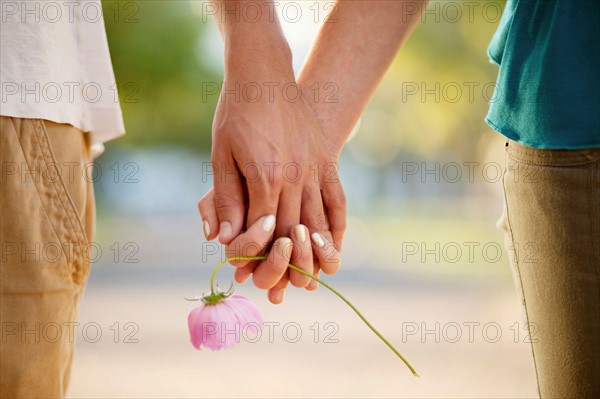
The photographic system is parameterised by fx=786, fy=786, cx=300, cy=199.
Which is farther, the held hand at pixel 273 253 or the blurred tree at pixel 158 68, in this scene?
the blurred tree at pixel 158 68

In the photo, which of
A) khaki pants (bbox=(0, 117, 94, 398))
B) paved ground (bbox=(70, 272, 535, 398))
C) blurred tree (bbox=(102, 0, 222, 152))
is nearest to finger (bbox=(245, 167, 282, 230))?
khaki pants (bbox=(0, 117, 94, 398))

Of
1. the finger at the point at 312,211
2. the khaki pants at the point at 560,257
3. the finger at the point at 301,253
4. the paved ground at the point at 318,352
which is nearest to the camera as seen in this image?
the khaki pants at the point at 560,257

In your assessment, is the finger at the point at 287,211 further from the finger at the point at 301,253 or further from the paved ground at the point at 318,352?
the paved ground at the point at 318,352

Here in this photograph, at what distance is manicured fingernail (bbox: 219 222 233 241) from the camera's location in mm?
1693

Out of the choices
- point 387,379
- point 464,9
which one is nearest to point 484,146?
point 464,9

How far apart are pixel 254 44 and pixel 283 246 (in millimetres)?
459

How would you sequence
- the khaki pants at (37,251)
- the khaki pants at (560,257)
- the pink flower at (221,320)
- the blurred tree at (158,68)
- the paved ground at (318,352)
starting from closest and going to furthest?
the khaki pants at (560,257) → the pink flower at (221,320) → the khaki pants at (37,251) → the paved ground at (318,352) → the blurred tree at (158,68)

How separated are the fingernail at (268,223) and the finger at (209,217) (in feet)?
0.43

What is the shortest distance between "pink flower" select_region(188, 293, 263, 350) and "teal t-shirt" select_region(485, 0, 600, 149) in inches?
22.1

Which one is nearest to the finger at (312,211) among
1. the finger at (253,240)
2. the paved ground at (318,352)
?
the finger at (253,240)

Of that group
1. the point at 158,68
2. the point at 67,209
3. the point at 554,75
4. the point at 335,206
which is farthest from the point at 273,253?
the point at 158,68

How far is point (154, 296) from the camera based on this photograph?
303 inches

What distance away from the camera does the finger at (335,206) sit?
6.00ft

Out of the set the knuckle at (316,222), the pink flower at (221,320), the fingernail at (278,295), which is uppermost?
the knuckle at (316,222)
